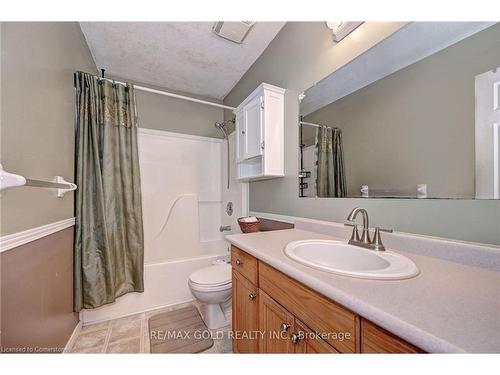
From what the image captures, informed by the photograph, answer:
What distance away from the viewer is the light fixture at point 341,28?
1026 mm

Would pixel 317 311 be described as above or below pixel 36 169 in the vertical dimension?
below

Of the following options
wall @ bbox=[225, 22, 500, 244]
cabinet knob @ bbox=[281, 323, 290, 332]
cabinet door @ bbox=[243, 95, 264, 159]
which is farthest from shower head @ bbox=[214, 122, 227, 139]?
cabinet knob @ bbox=[281, 323, 290, 332]

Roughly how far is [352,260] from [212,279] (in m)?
1.01

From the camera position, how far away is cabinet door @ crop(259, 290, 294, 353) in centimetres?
72

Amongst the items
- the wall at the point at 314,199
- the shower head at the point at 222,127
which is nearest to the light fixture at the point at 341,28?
the wall at the point at 314,199

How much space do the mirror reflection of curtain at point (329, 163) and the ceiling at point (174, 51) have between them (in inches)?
41.0

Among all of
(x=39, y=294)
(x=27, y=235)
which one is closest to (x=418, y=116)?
(x=27, y=235)

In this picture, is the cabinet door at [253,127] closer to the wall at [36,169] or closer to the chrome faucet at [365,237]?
the chrome faucet at [365,237]

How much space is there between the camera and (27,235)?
82 cm

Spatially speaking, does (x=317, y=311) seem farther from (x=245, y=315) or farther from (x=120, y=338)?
(x=120, y=338)

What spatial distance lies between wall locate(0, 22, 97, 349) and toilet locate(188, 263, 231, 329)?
776 mm
